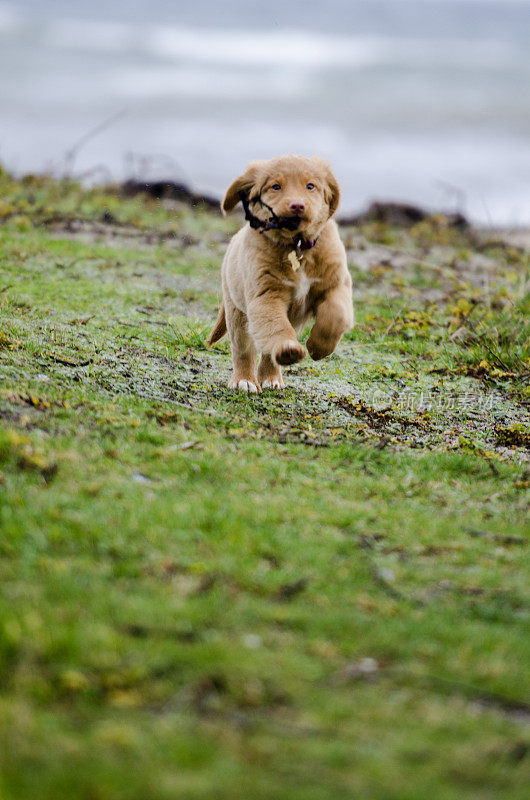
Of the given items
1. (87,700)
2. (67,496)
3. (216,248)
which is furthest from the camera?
(216,248)

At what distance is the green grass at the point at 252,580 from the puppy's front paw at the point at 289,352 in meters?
0.51

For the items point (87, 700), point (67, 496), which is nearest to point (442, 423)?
point (67, 496)

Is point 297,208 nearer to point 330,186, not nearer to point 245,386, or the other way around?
point 330,186

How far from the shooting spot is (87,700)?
232 centimetres

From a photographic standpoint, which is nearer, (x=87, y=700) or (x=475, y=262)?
(x=87, y=700)

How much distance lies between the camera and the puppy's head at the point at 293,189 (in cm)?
548

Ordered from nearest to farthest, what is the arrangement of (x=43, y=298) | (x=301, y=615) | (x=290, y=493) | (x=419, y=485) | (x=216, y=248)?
(x=301, y=615), (x=290, y=493), (x=419, y=485), (x=43, y=298), (x=216, y=248)

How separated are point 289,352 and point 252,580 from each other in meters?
2.32

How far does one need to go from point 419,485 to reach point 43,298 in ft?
16.9

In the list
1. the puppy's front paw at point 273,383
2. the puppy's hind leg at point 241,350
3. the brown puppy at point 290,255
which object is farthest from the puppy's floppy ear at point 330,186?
the puppy's front paw at point 273,383

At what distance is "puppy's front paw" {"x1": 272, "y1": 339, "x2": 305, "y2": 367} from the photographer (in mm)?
5141

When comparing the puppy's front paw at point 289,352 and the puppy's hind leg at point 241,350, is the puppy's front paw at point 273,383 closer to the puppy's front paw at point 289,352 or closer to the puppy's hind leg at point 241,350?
the puppy's hind leg at point 241,350

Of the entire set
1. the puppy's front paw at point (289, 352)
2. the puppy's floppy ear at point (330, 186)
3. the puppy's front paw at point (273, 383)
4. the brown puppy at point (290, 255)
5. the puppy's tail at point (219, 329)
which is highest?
the puppy's floppy ear at point (330, 186)

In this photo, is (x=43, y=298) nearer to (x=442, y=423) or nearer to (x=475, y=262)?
(x=442, y=423)
